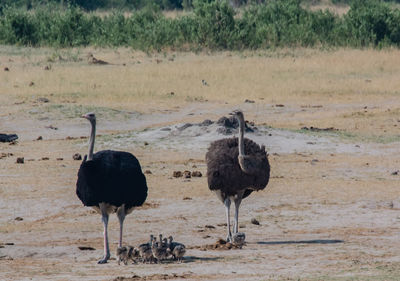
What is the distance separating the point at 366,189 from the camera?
16.8 meters

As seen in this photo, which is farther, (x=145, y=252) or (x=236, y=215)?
(x=236, y=215)

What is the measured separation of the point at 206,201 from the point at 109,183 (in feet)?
13.9

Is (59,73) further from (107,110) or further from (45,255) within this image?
(45,255)

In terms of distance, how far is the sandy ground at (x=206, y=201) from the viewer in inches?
434

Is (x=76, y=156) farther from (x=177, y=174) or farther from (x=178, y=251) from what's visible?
(x=178, y=251)

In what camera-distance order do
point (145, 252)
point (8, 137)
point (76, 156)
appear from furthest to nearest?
point (8, 137)
point (76, 156)
point (145, 252)

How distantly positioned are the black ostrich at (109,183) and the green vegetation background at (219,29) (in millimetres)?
29473

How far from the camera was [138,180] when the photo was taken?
12.0 m

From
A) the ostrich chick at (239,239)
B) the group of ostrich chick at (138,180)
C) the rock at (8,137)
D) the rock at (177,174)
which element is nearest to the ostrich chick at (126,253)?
the group of ostrich chick at (138,180)

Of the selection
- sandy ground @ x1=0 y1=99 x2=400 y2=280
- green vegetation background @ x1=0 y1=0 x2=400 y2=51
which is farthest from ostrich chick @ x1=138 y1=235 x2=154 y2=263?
green vegetation background @ x1=0 y1=0 x2=400 y2=51

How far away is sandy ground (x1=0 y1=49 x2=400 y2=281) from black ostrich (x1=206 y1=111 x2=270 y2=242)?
579 mm

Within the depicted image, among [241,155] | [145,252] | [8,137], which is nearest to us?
[145,252]

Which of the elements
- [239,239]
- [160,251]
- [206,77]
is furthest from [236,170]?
[206,77]

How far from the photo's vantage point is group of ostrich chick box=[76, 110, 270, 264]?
1122cm
